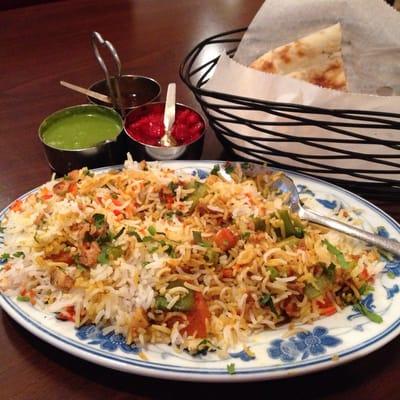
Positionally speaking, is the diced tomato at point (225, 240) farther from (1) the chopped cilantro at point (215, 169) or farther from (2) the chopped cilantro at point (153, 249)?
(1) the chopped cilantro at point (215, 169)

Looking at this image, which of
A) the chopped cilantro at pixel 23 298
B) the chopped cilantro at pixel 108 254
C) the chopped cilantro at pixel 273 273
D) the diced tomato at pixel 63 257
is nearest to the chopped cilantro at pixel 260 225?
the chopped cilantro at pixel 273 273

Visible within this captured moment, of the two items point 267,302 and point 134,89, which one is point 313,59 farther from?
point 267,302

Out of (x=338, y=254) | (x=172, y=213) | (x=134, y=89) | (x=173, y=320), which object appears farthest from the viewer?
(x=134, y=89)

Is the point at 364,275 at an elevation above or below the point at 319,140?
below

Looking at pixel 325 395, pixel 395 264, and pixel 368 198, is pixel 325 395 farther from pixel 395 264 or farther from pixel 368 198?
pixel 368 198

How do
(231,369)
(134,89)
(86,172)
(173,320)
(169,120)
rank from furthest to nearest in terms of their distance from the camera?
(134,89)
(169,120)
(86,172)
(173,320)
(231,369)

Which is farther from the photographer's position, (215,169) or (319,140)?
(215,169)

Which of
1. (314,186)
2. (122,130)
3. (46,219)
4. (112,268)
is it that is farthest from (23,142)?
(314,186)

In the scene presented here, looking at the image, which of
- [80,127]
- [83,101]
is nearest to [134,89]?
[83,101]
